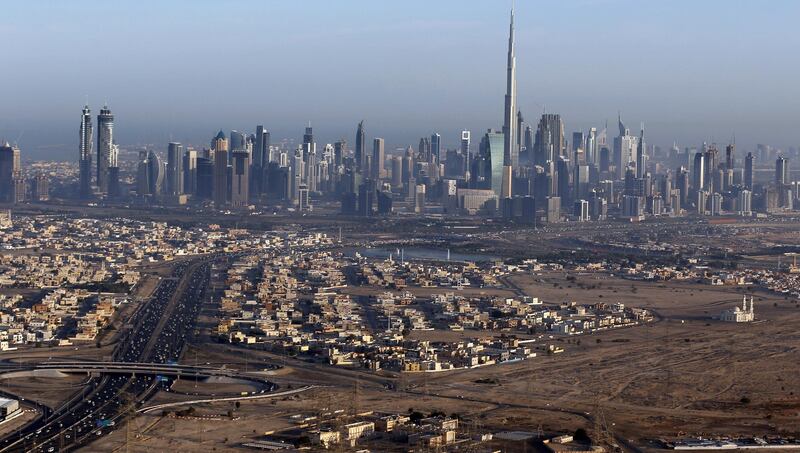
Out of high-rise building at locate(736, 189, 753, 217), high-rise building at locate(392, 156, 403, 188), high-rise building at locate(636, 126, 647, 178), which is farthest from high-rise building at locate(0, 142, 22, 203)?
high-rise building at locate(636, 126, 647, 178)

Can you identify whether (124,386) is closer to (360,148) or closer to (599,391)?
(599,391)

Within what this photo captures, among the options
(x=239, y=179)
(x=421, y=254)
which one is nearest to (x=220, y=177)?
(x=239, y=179)

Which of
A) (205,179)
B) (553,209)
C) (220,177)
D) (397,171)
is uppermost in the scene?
(397,171)

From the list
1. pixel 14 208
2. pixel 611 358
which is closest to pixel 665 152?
pixel 14 208

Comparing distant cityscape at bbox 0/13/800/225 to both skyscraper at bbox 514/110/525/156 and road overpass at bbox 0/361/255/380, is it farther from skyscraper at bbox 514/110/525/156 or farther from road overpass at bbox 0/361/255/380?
road overpass at bbox 0/361/255/380

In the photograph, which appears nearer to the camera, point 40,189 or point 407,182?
point 40,189

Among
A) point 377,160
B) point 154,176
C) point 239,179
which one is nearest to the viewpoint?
point 239,179
